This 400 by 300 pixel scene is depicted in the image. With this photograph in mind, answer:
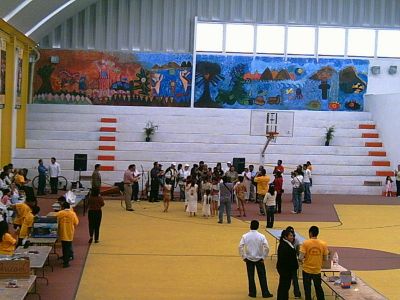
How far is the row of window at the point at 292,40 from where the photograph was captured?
1572 inches

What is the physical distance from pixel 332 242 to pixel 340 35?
2342 centimetres

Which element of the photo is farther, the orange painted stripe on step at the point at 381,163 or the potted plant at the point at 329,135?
the potted plant at the point at 329,135

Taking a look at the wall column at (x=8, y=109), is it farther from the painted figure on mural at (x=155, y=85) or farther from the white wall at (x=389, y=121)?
the white wall at (x=389, y=121)

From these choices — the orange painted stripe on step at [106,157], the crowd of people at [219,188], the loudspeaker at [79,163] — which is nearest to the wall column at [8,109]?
the loudspeaker at [79,163]

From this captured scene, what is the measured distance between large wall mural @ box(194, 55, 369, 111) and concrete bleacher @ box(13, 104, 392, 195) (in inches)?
53.1

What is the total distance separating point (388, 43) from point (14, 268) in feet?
109

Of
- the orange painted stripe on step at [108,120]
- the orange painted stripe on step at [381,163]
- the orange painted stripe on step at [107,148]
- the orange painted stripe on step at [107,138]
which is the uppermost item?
the orange painted stripe on step at [108,120]

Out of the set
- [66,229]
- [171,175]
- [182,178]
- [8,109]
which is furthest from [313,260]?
[8,109]

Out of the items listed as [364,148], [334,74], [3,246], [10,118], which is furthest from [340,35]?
[3,246]

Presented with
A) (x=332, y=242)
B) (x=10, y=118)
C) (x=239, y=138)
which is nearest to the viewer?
(x=332, y=242)

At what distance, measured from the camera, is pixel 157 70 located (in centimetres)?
3919

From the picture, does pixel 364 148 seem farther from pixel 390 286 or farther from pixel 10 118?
pixel 390 286

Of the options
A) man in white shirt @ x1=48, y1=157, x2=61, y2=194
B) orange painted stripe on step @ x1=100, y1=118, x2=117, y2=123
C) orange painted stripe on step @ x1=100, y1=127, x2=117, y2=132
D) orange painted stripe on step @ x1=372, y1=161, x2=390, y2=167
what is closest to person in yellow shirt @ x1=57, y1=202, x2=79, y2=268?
man in white shirt @ x1=48, y1=157, x2=61, y2=194

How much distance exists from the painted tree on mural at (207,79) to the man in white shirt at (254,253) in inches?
1034
